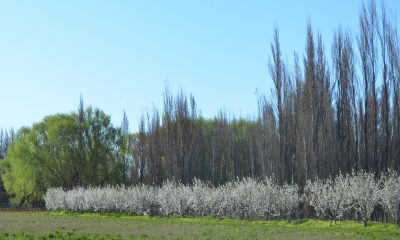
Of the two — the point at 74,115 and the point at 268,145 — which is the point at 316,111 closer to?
the point at 268,145

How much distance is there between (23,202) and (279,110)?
3655 centimetres

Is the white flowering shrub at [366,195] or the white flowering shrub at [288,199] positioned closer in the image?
the white flowering shrub at [366,195]

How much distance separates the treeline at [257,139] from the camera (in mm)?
36800

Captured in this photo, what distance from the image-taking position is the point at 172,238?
2047cm

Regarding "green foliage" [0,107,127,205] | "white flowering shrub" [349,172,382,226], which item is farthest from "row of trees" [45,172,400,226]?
"green foliage" [0,107,127,205]

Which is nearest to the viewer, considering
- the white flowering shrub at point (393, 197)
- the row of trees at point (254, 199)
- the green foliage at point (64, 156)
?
the white flowering shrub at point (393, 197)

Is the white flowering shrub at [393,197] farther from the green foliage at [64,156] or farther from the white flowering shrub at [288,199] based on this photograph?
the green foliage at [64,156]

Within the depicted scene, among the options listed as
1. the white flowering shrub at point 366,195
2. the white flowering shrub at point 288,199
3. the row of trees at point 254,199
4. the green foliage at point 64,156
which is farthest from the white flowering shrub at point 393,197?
the green foliage at point 64,156

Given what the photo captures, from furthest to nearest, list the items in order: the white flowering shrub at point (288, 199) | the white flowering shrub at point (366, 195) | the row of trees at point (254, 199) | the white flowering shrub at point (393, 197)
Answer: the white flowering shrub at point (288, 199)
the row of trees at point (254, 199)
the white flowering shrub at point (366, 195)
the white flowering shrub at point (393, 197)

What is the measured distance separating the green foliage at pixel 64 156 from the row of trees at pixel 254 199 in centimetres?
410

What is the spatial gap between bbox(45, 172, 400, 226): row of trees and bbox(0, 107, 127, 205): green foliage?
4.10m

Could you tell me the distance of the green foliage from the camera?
59.0 metres

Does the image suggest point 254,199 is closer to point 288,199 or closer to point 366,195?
point 288,199

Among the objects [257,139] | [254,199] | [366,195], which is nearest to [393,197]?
[366,195]
